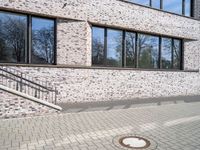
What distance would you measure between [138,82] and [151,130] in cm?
697

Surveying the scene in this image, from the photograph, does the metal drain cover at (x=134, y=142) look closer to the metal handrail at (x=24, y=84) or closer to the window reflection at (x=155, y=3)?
the metal handrail at (x=24, y=84)

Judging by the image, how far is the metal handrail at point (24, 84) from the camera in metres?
9.88

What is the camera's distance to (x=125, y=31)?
14.0m

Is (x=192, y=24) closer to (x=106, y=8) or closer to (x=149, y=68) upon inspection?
(x=149, y=68)

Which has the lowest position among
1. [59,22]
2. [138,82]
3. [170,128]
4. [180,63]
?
[170,128]

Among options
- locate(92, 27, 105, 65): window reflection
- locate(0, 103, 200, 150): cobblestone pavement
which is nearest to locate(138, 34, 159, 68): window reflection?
locate(92, 27, 105, 65): window reflection

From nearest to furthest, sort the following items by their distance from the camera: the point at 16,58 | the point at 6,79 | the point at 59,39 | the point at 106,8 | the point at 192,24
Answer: the point at 6,79 < the point at 16,58 < the point at 59,39 < the point at 106,8 < the point at 192,24

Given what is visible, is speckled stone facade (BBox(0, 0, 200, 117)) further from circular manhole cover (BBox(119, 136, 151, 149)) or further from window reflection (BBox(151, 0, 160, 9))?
circular manhole cover (BBox(119, 136, 151, 149))

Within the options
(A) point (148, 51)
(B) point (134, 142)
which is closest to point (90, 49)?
(A) point (148, 51)

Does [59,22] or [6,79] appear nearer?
[6,79]

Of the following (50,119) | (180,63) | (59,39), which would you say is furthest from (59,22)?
(180,63)

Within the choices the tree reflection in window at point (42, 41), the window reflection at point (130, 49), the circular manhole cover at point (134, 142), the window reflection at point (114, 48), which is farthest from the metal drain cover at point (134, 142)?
the window reflection at point (130, 49)

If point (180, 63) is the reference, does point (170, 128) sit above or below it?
below

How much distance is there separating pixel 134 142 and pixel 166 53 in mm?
11352
